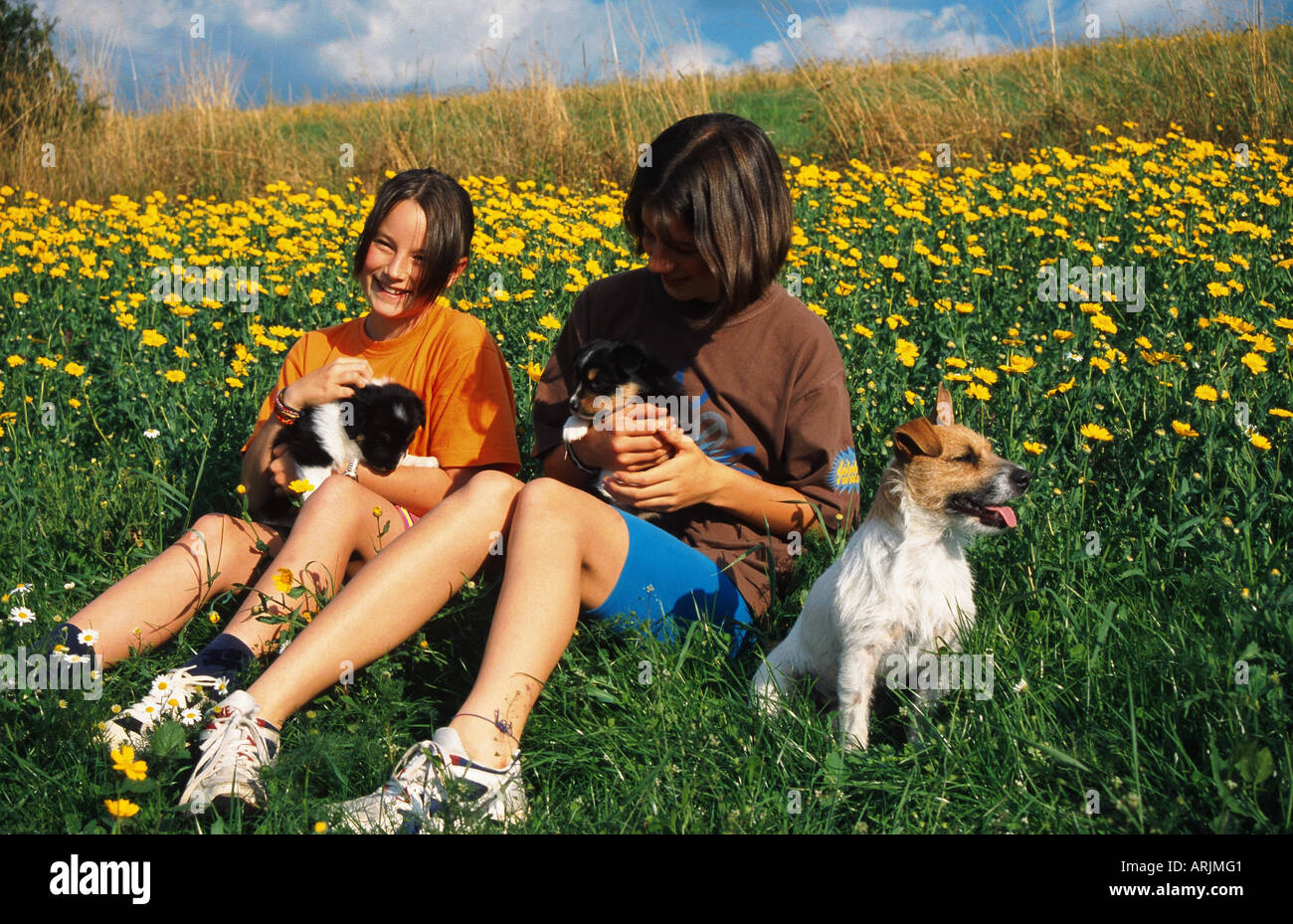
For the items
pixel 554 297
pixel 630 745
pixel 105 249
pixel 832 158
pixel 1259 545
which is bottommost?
pixel 630 745

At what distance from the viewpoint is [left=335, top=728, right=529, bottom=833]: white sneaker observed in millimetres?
1996

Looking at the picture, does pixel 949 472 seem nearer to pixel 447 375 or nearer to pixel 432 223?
pixel 447 375

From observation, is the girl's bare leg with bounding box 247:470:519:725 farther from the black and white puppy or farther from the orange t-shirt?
the orange t-shirt

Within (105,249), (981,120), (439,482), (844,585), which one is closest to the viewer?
(844,585)

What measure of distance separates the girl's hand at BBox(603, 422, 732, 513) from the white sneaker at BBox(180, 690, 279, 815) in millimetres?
1036

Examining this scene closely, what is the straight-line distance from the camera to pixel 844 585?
2.27 meters

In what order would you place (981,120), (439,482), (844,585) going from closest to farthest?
(844,585) < (439,482) < (981,120)

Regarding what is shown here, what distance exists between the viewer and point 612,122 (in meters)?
9.66

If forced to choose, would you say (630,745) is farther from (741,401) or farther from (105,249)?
(105,249)

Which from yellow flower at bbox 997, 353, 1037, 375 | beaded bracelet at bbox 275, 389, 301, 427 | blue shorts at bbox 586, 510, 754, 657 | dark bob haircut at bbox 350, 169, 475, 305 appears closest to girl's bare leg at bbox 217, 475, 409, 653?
beaded bracelet at bbox 275, 389, 301, 427

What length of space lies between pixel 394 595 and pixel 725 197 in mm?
1348

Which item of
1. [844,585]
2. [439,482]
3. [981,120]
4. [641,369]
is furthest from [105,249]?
[981,120]

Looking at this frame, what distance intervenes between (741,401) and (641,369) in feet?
1.03

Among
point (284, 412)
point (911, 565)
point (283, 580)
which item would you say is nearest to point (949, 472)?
point (911, 565)
